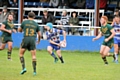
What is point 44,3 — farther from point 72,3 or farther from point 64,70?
point 64,70

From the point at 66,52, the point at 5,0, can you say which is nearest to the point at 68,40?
the point at 66,52

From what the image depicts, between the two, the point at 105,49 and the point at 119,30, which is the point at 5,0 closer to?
the point at 119,30

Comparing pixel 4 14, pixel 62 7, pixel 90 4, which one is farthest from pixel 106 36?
pixel 62 7

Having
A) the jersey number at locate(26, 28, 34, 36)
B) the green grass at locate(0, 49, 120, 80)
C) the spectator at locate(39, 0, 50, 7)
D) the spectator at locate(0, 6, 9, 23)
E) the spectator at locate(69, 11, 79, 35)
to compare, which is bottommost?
the green grass at locate(0, 49, 120, 80)

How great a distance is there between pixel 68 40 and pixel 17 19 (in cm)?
442

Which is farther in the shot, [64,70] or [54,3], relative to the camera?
[54,3]

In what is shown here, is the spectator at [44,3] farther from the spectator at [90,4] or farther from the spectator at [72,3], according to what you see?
the spectator at [90,4]

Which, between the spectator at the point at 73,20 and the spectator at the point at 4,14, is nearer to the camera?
the spectator at the point at 73,20

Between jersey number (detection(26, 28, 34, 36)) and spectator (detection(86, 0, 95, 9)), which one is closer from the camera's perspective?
jersey number (detection(26, 28, 34, 36))

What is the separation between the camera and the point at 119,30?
2523 cm

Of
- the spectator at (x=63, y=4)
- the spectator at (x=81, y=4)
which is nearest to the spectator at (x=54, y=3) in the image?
the spectator at (x=63, y=4)

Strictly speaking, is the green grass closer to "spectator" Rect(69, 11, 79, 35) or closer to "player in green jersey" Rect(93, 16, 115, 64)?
"player in green jersey" Rect(93, 16, 115, 64)

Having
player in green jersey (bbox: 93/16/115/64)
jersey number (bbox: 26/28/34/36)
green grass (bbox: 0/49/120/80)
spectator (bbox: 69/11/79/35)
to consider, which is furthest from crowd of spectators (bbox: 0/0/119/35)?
jersey number (bbox: 26/28/34/36)

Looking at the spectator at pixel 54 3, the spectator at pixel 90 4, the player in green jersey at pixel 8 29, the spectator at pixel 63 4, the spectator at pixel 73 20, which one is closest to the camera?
the player in green jersey at pixel 8 29
